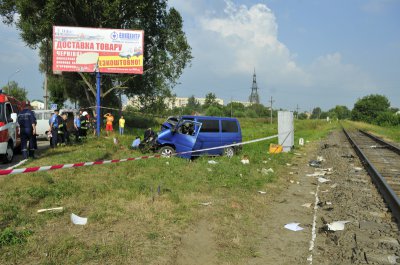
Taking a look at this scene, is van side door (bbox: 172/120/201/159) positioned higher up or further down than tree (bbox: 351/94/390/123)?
further down

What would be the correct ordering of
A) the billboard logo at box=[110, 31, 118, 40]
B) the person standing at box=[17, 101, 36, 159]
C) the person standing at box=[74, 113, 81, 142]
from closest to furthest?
the person standing at box=[17, 101, 36, 159]
the person standing at box=[74, 113, 81, 142]
the billboard logo at box=[110, 31, 118, 40]

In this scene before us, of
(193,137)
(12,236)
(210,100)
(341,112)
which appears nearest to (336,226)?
(12,236)

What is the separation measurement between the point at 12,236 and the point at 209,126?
9.97 meters

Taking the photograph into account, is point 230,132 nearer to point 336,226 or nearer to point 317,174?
point 317,174

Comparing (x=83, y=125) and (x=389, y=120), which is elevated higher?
(x=389, y=120)

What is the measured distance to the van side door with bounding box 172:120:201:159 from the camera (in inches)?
525

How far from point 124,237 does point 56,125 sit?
10813 mm

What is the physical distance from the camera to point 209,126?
14.3m

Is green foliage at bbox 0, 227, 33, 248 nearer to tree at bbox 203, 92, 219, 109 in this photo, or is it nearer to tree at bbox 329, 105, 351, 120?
tree at bbox 203, 92, 219, 109

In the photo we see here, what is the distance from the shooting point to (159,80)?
105 feet

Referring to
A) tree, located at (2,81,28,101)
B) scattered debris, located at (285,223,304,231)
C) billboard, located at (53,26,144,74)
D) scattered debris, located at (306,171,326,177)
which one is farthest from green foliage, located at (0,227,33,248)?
tree, located at (2,81,28,101)

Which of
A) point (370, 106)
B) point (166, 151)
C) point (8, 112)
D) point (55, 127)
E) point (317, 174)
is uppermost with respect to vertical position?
point (370, 106)

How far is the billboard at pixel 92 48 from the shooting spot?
2155cm

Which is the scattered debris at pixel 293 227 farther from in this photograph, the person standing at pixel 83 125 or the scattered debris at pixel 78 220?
the person standing at pixel 83 125
